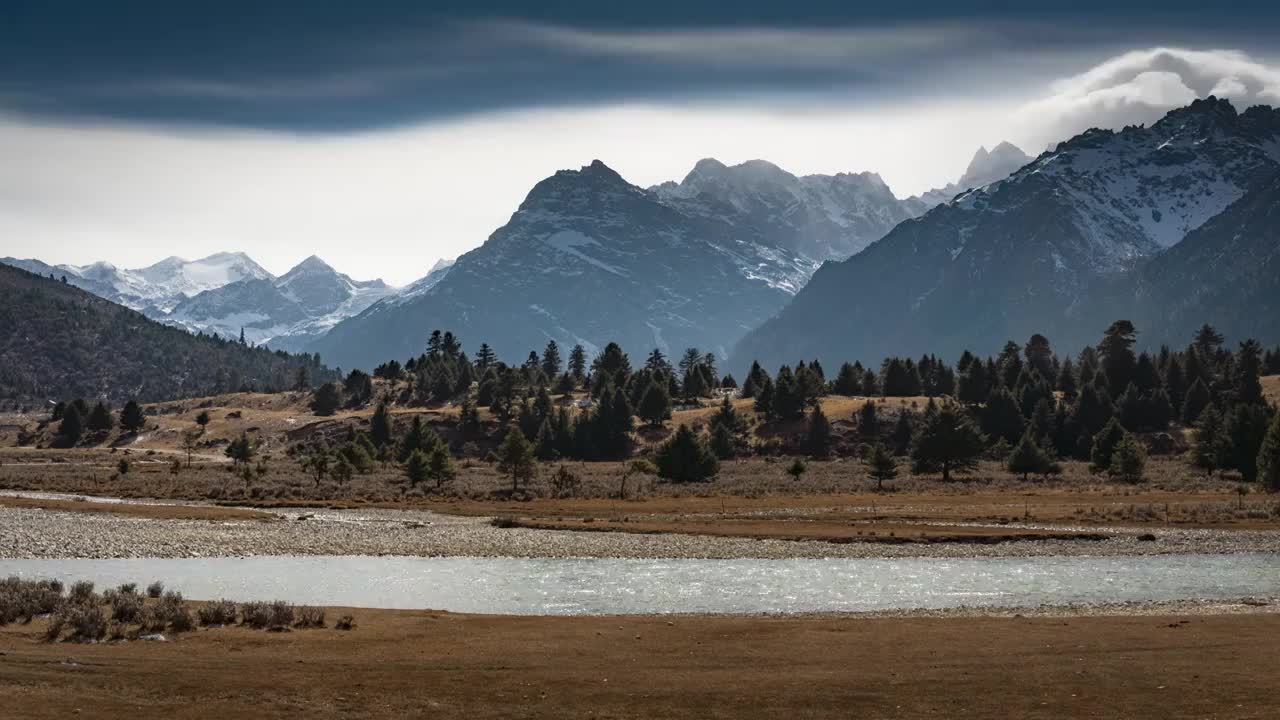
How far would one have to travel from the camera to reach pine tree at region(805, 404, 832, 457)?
170875mm

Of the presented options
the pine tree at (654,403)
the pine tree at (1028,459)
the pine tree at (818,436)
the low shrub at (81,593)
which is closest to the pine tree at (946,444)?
the pine tree at (1028,459)

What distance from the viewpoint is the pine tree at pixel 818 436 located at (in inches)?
6727

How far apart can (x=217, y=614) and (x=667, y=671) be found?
1641 centimetres

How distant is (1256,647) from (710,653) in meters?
16.1

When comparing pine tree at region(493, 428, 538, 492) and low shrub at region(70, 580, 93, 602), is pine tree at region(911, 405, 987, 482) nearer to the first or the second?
pine tree at region(493, 428, 538, 492)

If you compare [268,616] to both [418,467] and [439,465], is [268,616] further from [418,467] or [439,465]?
[418,467]

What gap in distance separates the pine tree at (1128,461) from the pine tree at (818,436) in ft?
163

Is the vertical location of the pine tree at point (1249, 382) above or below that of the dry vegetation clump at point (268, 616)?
above

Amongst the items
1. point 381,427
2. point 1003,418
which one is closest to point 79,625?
point 1003,418

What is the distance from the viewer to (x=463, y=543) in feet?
248

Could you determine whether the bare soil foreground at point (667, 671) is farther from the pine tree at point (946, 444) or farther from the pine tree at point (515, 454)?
the pine tree at point (946, 444)

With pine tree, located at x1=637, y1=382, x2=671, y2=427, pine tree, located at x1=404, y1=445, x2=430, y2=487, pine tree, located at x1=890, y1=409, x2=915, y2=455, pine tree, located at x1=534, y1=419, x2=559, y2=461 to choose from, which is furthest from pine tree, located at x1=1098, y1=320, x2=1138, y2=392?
pine tree, located at x1=404, y1=445, x2=430, y2=487

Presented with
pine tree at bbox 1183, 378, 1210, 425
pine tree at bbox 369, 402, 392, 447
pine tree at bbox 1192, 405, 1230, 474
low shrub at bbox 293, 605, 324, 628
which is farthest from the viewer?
pine tree at bbox 369, 402, 392, 447

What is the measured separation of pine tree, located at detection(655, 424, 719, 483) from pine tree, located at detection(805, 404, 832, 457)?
38543 mm
